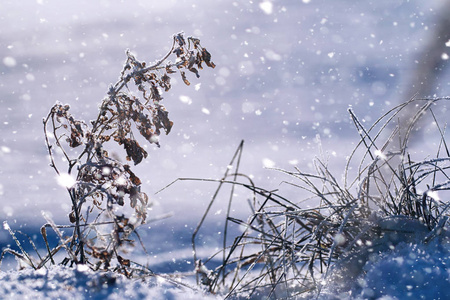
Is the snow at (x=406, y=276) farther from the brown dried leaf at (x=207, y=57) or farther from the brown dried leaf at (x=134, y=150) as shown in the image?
the brown dried leaf at (x=207, y=57)

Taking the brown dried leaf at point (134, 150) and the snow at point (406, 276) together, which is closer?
the snow at point (406, 276)

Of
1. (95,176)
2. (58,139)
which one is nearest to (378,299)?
(95,176)

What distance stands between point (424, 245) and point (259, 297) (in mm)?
579

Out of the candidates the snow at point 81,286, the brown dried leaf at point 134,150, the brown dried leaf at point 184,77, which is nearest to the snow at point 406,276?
the snow at point 81,286

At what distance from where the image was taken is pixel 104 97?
6.91ft

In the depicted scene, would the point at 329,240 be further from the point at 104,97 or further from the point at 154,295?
the point at 104,97

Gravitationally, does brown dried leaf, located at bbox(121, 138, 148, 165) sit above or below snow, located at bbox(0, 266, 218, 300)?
above

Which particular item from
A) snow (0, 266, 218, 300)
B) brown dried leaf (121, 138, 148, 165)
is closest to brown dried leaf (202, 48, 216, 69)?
brown dried leaf (121, 138, 148, 165)

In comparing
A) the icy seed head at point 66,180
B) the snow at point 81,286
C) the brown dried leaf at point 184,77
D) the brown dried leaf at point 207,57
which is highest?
the brown dried leaf at point 207,57

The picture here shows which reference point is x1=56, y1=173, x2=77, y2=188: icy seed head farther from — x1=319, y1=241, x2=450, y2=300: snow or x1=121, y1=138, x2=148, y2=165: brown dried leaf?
x1=319, y1=241, x2=450, y2=300: snow

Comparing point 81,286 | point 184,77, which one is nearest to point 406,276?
point 81,286

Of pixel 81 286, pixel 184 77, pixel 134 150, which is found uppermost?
pixel 184 77

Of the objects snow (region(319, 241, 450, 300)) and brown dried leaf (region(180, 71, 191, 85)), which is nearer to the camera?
snow (region(319, 241, 450, 300))

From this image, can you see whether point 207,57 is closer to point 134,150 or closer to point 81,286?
point 134,150
